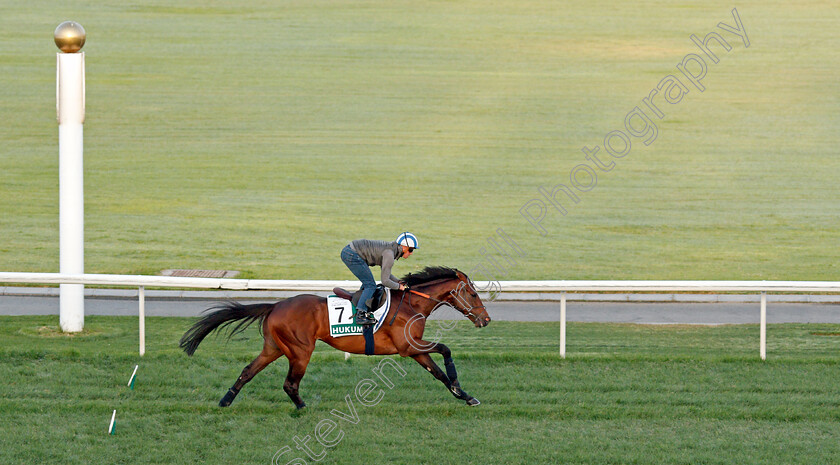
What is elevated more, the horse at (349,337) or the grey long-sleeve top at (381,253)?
the grey long-sleeve top at (381,253)

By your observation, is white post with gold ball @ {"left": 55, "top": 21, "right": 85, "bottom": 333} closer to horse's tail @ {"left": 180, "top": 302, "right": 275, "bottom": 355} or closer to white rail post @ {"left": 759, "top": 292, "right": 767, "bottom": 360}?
horse's tail @ {"left": 180, "top": 302, "right": 275, "bottom": 355}

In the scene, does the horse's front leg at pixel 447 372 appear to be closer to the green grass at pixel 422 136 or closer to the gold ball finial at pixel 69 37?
the gold ball finial at pixel 69 37

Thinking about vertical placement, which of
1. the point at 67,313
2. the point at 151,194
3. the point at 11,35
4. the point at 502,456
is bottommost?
the point at 502,456

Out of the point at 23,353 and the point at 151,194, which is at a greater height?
the point at 151,194

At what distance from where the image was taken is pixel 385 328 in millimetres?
8133

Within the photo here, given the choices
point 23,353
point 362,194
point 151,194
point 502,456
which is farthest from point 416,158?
point 502,456

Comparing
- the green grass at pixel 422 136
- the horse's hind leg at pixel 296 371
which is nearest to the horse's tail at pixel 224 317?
the horse's hind leg at pixel 296 371

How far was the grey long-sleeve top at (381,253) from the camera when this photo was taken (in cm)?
795

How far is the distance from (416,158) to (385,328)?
53.7 ft

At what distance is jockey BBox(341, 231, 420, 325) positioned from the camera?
7934 millimetres

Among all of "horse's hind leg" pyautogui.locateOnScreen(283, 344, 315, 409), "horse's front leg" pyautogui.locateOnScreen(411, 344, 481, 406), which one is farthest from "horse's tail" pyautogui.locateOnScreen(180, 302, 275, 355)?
"horse's front leg" pyautogui.locateOnScreen(411, 344, 481, 406)

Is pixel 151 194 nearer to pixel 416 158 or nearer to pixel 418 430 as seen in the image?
pixel 416 158

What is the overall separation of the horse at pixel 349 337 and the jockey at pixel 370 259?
216mm

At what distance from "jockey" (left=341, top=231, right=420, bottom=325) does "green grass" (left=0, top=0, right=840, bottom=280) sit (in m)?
6.70
